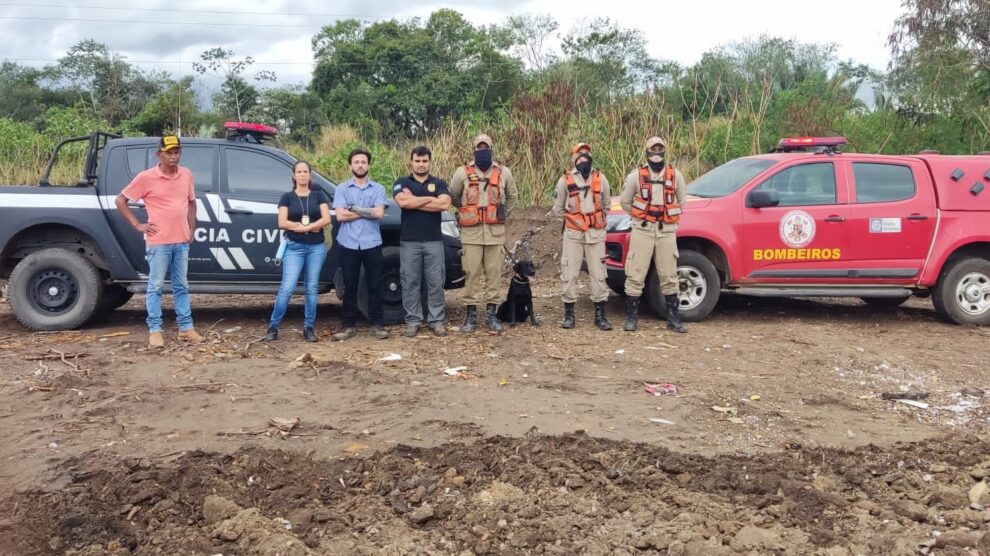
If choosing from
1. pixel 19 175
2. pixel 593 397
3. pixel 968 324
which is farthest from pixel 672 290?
pixel 19 175

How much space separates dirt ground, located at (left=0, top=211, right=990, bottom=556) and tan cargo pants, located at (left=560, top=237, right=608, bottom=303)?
16.2 inches

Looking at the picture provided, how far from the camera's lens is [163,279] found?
6.94m

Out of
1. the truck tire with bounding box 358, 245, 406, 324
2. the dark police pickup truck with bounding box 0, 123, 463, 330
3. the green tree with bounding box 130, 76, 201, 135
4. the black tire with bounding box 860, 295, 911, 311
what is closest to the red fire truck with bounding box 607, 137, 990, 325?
the black tire with bounding box 860, 295, 911, 311

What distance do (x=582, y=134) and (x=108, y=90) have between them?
21.6 meters

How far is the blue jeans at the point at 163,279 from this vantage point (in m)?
6.86

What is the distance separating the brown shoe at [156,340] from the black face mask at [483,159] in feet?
10.2

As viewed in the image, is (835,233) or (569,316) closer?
(569,316)

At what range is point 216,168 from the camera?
7.59 meters

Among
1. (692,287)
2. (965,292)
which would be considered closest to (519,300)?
(692,287)

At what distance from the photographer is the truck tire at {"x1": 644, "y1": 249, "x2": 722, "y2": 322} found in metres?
7.91

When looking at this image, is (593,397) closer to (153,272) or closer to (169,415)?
(169,415)

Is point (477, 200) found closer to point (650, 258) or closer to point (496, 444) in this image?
point (650, 258)

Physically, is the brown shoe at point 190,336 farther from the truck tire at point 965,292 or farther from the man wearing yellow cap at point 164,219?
the truck tire at point 965,292

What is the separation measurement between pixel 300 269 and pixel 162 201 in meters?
1.25
